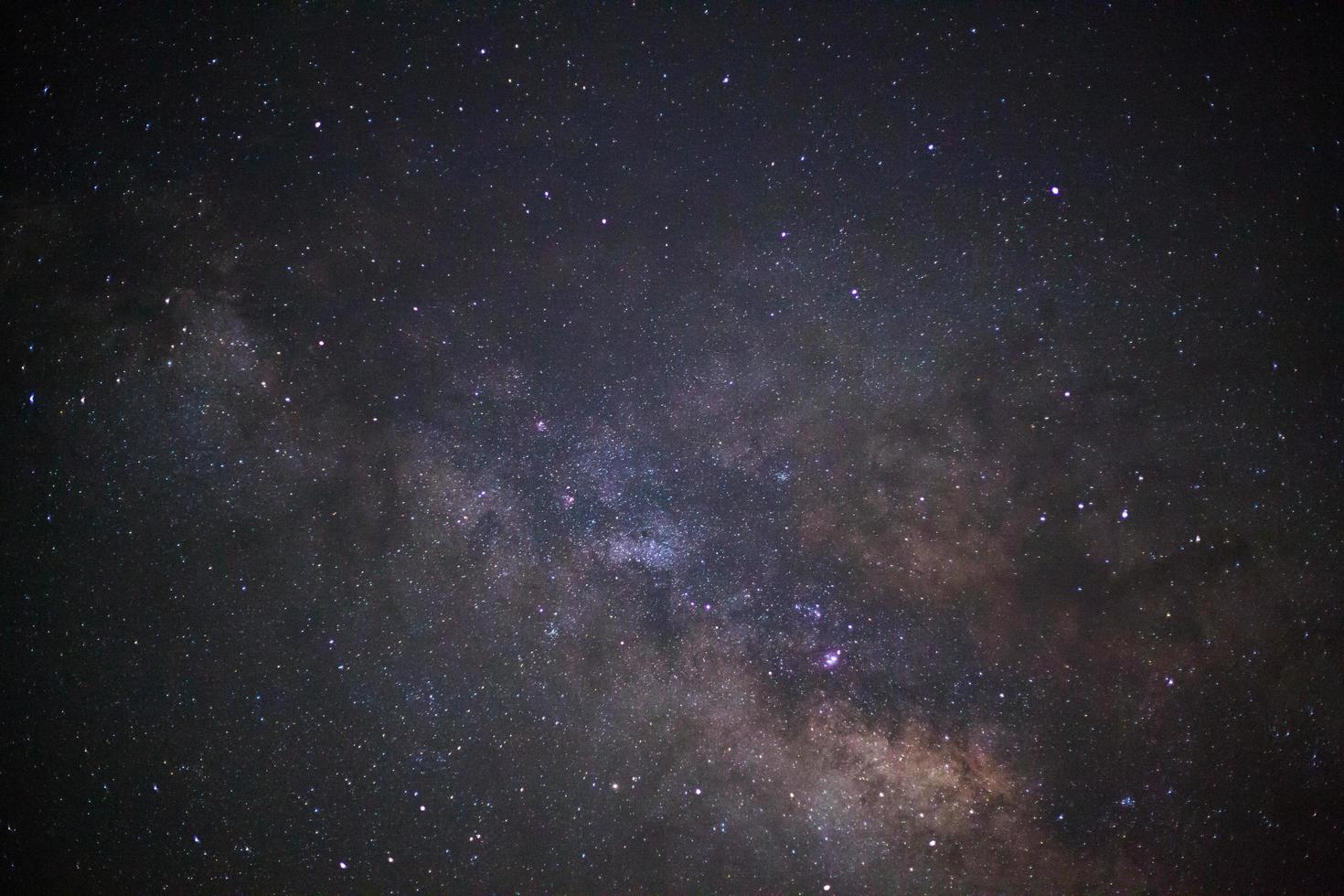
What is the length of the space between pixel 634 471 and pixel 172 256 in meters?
2.17

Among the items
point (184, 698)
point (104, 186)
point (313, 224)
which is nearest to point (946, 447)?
point (313, 224)

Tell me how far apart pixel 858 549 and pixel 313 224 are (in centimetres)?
277

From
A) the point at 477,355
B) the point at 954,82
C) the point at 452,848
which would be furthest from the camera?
the point at 452,848

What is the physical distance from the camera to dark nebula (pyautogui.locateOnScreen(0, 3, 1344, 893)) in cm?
194

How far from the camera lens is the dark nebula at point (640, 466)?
76.2 inches

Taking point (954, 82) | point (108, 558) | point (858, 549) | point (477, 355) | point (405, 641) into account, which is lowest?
point (108, 558)

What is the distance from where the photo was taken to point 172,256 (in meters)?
1.96

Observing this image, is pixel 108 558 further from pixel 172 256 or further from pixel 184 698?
pixel 172 256

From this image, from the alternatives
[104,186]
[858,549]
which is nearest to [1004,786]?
[858,549]

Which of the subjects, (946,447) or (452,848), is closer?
(946,447)

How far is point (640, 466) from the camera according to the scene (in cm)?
207

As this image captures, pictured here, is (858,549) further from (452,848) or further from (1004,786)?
(452,848)

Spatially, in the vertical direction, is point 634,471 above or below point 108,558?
above

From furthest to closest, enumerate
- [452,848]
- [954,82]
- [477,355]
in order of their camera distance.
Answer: [452,848], [477,355], [954,82]
